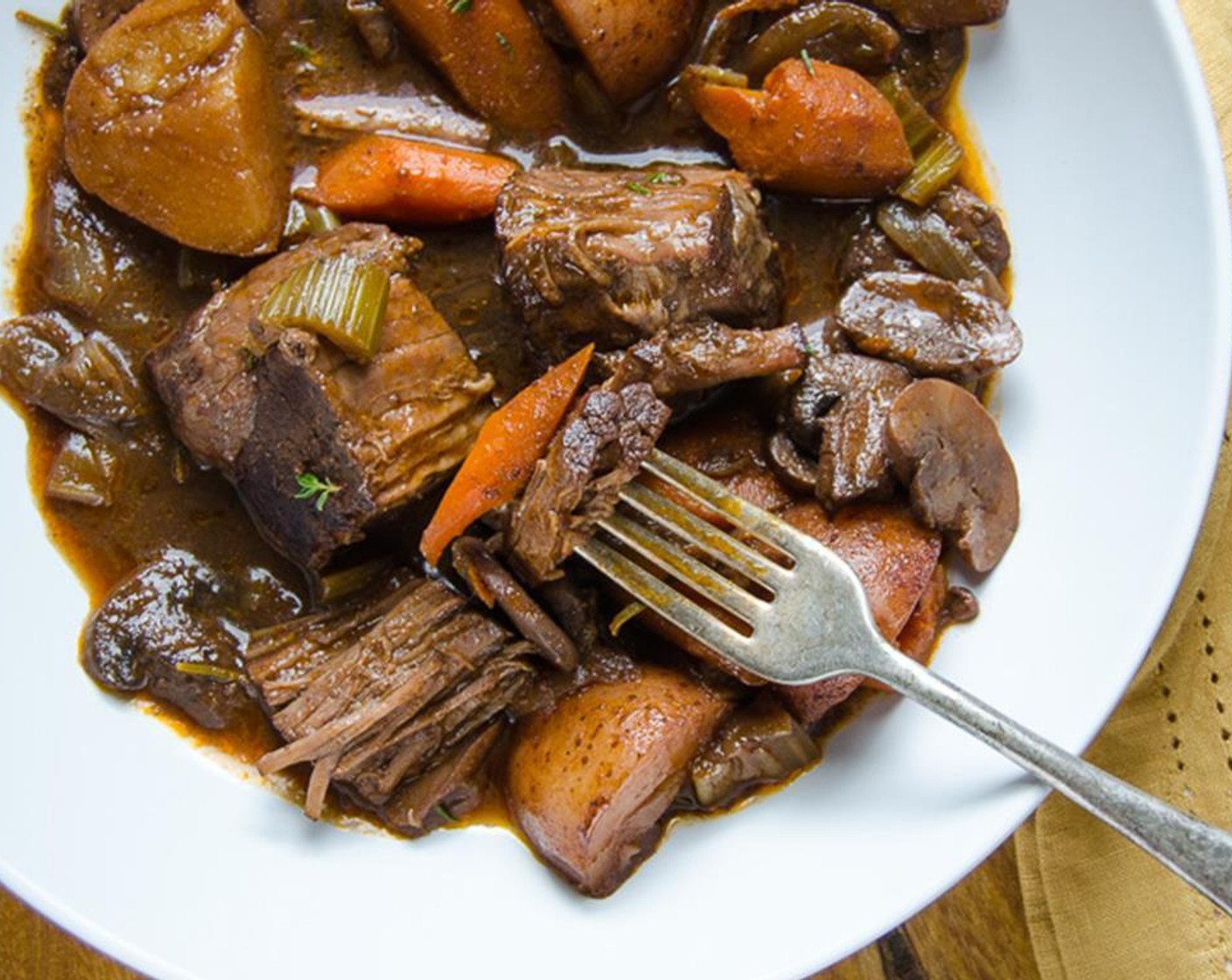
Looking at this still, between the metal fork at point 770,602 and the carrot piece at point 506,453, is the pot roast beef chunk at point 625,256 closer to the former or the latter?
the carrot piece at point 506,453

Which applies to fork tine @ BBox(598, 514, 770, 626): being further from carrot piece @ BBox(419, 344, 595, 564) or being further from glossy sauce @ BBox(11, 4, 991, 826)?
glossy sauce @ BBox(11, 4, 991, 826)

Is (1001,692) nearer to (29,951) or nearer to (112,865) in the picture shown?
(112,865)

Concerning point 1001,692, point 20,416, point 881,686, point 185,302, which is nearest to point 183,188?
point 185,302

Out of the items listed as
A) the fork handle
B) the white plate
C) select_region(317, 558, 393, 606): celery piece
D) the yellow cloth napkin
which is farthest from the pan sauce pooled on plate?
the yellow cloth napkin

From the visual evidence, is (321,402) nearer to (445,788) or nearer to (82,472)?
(82,472)

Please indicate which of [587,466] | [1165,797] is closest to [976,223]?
[587,466]

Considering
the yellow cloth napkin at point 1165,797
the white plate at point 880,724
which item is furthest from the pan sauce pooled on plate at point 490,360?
the yellow cloth napkin at point 1165,797
